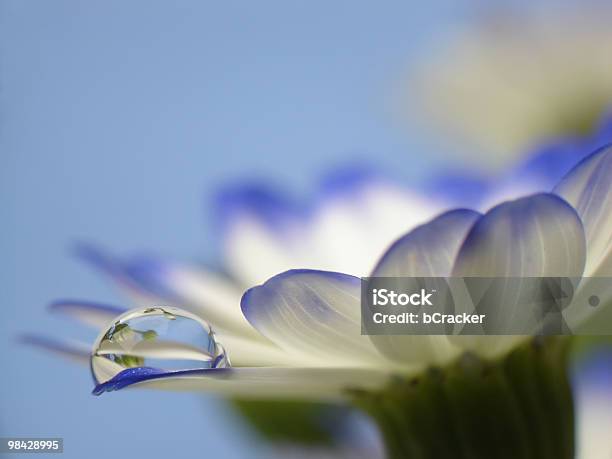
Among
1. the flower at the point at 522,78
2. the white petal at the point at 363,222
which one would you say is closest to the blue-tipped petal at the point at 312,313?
the white petal at the point at 363,222

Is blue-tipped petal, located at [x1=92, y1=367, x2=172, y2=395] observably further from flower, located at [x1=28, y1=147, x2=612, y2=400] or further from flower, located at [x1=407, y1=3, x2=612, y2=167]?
flower, located at [x1=407, y1=3, x2=612, y2=167]

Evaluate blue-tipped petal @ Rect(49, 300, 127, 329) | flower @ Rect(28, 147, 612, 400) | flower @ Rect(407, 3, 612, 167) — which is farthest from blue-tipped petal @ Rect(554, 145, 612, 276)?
flower @ Rect(407, 3, 612, 167)

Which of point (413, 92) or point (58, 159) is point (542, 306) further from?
point (413, 92)

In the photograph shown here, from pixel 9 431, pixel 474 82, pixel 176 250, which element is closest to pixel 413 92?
pixel 474 82

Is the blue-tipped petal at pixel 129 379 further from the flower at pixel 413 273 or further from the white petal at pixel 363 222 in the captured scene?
the white petal at pixel 363 222

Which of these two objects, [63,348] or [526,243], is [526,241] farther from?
[63,348]
